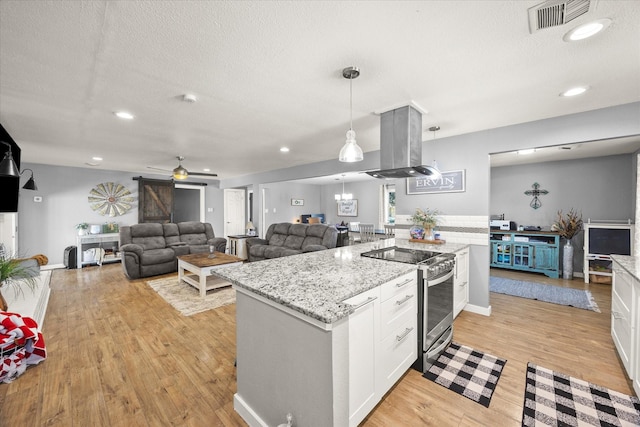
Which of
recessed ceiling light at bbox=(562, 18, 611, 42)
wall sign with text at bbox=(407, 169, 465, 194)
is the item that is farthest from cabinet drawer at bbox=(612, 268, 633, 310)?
recessed ceiling light at bbox=(562, 18, 611, 42)

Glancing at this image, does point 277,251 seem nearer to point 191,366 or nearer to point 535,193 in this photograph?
point 191,366

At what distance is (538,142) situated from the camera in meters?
2.94

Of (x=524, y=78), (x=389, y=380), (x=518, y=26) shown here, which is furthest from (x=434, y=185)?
(x=389, y=380)

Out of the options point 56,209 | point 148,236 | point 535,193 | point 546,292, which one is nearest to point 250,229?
point 148,236

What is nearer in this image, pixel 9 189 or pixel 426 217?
pixel 426 217

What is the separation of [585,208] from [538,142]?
3252mm

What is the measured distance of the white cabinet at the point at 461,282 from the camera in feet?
9.64

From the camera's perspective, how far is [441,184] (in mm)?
3631

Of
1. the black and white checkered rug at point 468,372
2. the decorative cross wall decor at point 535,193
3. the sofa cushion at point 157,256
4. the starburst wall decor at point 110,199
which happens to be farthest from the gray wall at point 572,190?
the starburst wall decor at point 110,199

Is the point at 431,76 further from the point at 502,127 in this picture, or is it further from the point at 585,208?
the point at 585,208

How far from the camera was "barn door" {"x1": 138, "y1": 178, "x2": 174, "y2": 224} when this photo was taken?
7.04 metres

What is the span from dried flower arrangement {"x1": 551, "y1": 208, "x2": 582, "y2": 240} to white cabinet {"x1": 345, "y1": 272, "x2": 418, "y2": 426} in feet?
15.4

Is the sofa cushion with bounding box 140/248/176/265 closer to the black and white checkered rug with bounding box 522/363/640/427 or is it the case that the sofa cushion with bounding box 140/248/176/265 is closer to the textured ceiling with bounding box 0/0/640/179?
the textured ceiling with bounding box 0/0/640/179

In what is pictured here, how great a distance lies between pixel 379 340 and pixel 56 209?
7896 millimetres
